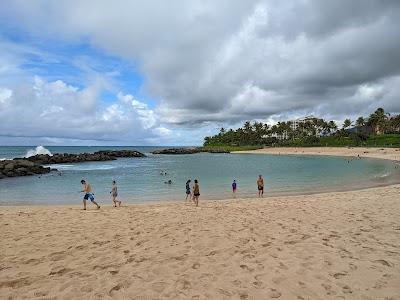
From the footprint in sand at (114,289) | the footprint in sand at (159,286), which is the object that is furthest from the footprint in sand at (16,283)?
the footprint in sand at (159,286)

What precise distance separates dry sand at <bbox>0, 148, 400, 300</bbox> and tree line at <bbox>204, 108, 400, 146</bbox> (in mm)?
123745

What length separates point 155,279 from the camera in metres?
6.60

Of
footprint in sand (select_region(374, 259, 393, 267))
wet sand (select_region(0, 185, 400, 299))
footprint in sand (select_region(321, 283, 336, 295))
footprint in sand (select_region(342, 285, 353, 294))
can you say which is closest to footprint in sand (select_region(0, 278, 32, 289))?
wet sand (select_region(0, 185, 400, 299))

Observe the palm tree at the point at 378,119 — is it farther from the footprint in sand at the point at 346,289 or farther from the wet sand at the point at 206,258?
the footprint in sand at the point at 346,289

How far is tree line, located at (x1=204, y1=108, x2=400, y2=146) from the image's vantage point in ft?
429

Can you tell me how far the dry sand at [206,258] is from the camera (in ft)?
20.0

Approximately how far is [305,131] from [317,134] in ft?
18.0

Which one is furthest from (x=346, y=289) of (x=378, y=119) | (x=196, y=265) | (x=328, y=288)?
(x=378, y=119)

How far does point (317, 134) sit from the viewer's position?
151875 mm

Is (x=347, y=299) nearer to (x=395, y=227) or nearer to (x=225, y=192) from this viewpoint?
(x=395, y=227)

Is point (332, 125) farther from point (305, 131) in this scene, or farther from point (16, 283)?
point (16, 283)

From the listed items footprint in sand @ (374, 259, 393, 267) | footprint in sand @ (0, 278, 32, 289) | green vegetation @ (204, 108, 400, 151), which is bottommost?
footprint in sand @ (374, 259, 393, 267)

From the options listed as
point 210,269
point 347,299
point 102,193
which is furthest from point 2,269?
point 102,193

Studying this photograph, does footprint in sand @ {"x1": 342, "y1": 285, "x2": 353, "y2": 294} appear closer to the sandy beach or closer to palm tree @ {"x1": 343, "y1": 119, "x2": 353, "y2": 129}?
the sandy beach
